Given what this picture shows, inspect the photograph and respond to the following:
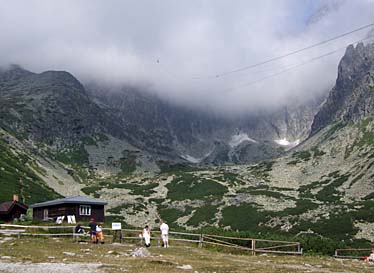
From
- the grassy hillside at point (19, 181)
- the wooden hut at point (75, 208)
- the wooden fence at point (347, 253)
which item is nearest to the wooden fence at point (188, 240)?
the wooden fence at point (347, 253)

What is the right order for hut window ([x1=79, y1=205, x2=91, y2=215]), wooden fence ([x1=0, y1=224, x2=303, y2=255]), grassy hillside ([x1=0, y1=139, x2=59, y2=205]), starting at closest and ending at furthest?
wooden fence ([x1=0, y1=224, x2=303, y2=255]), hut window ([x1=79, y1=205, x2=91, y2=215]), grassy hillside ([x1=0, y1=139, x2=59, y2=205])

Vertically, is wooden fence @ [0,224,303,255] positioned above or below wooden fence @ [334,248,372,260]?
above

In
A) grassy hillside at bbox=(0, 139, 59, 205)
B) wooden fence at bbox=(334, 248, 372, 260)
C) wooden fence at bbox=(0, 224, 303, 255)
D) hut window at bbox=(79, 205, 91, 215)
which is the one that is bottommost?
wooden fence at bbox=(334, 248, 372, 260)

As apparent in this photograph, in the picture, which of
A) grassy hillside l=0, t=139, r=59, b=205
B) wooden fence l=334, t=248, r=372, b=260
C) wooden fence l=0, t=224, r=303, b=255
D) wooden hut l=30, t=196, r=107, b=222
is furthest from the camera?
grassy hillside l=0, t=139, r=59, b=205

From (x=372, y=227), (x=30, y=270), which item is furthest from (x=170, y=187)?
(x=30, y=270)

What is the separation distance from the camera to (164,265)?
2536cm

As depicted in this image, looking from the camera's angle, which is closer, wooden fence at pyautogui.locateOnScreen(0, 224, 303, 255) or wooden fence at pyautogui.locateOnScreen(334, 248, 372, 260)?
wooden fence at pyautogui.locateOnScreen(0, 224, 303, 255)

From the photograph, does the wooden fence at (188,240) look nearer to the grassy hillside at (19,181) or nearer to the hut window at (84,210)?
the hut window at (84,210)

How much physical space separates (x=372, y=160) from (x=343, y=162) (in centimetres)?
2984

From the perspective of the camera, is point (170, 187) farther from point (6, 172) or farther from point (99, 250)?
point (99, 250)

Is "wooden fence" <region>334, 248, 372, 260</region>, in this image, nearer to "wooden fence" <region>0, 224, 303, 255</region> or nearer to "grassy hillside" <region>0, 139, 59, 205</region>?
"wooden fence" <region>0, 224, 303, 255</region>

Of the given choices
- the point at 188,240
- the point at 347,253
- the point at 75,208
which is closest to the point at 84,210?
the point at 75,208

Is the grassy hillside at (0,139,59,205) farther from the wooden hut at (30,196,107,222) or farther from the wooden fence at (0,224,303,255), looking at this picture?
the wooden fence at (0,224,303,255)

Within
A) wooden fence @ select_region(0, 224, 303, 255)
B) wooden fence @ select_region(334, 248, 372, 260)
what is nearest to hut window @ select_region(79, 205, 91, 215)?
wooden fence @ select_region(0, 224, 303, 255)
